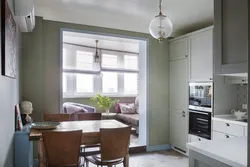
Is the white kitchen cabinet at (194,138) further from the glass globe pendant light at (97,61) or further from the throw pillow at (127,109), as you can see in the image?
the glass globe pendant light at (97,61)

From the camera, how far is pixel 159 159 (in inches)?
145

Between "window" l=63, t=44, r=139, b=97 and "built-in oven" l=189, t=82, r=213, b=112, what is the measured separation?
3519mm

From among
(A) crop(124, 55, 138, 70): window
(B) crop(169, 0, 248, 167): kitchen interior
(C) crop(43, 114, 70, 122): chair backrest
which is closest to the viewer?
(B) crop(169, 0, 248, 167): kitchen interior

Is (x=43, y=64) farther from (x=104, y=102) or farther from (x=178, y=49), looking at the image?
(x=104, y=102)

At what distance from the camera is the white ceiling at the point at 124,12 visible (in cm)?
306

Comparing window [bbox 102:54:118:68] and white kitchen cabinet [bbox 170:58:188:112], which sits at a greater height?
window [bbox 102:54:118:68]

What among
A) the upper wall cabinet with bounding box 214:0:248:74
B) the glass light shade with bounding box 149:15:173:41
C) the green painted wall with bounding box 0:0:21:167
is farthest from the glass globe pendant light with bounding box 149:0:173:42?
the green painted wall with bounding box 0:0:21:167

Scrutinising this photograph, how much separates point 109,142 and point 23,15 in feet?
5.50

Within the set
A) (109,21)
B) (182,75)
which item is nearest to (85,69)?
(109,21)

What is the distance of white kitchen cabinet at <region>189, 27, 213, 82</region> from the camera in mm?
3395

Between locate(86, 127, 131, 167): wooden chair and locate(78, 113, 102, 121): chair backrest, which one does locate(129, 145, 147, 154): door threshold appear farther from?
locate(86, 127, 131, 167): wooden chair

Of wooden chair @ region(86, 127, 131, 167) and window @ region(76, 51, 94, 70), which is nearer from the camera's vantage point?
wooden chair @ region(86, 127, 131, 167)

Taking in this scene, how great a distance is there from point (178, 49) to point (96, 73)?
3270mm

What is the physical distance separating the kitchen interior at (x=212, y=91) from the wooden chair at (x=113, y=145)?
677mm
